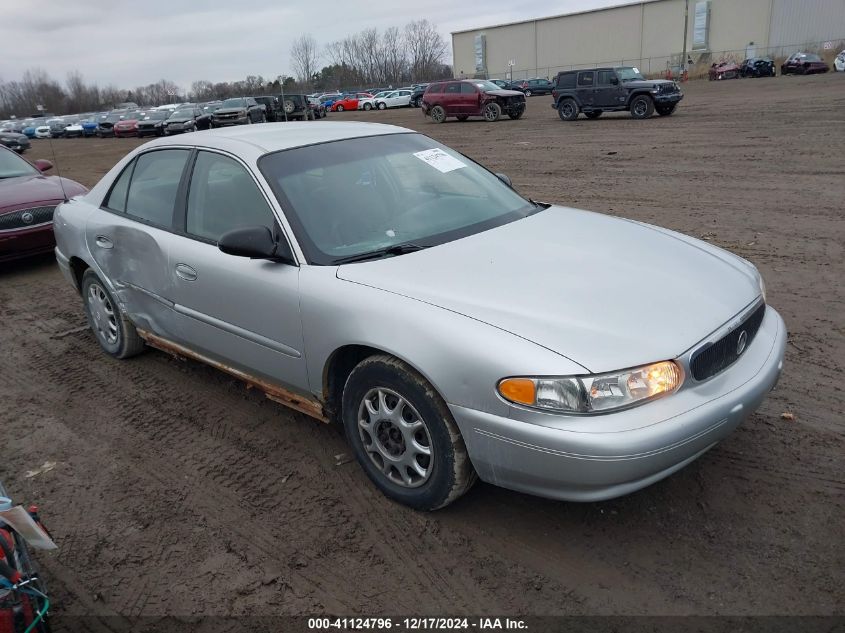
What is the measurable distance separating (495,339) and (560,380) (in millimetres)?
287

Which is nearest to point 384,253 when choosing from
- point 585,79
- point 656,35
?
point 585,79

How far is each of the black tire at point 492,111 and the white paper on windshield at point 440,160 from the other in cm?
2190

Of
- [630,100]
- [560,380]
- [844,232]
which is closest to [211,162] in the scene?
[560,380]

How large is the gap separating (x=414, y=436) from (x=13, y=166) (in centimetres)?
810

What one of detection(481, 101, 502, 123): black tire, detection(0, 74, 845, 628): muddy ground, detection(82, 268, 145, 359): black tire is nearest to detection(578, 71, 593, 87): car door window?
detection(481, 101, 502, 123): black tire

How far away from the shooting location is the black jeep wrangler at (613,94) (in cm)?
2084

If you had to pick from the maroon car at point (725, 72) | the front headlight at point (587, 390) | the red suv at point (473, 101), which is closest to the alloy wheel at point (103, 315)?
the front headlight at point (587, 390)

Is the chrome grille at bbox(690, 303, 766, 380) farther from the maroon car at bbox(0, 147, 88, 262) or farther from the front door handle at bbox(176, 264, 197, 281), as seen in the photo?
the maroon car at bbox(0, 147, 88, 262)

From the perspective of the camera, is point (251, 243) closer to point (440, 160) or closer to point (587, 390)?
point (440, 160)

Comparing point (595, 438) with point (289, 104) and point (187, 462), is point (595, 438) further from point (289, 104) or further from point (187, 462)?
point (289, 104)

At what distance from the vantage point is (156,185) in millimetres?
4297

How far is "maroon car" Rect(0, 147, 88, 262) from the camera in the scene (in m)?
7.34

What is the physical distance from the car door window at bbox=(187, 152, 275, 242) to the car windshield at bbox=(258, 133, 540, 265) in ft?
0.46

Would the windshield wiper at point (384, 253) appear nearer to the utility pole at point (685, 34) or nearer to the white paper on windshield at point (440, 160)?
the white paper on windshield at point (440, 160)
